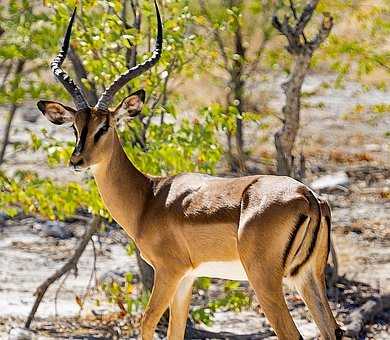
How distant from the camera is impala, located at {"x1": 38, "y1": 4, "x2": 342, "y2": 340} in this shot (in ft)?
25.4

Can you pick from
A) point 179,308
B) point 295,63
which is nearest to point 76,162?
point 179,308

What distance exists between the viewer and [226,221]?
8.01m

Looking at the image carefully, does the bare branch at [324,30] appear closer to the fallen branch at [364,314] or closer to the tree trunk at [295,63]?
the tree trunk at [295,63]

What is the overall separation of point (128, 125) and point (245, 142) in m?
8.58

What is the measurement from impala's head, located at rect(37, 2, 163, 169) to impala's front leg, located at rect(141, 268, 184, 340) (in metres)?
0.98

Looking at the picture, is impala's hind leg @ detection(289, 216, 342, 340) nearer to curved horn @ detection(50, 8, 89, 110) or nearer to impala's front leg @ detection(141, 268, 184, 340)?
impala's front leg @ detection(141, 268, 184, 340)

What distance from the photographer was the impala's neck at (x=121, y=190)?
8828mm

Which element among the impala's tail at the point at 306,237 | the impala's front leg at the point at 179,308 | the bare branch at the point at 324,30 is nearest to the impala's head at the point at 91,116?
the impala's front leg at the point at 179,308

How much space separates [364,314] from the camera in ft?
35.6

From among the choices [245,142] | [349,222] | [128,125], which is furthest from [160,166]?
[245,142]

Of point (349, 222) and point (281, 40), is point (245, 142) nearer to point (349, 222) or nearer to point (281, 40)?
point (281, 40)

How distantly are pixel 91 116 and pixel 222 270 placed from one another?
1.48 meters

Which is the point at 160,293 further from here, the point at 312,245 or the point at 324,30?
the point at 324,30

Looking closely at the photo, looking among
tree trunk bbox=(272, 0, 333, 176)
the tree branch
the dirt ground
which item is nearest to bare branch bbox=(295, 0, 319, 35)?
tree trunk bbox=(272, 0, 333, 176)
